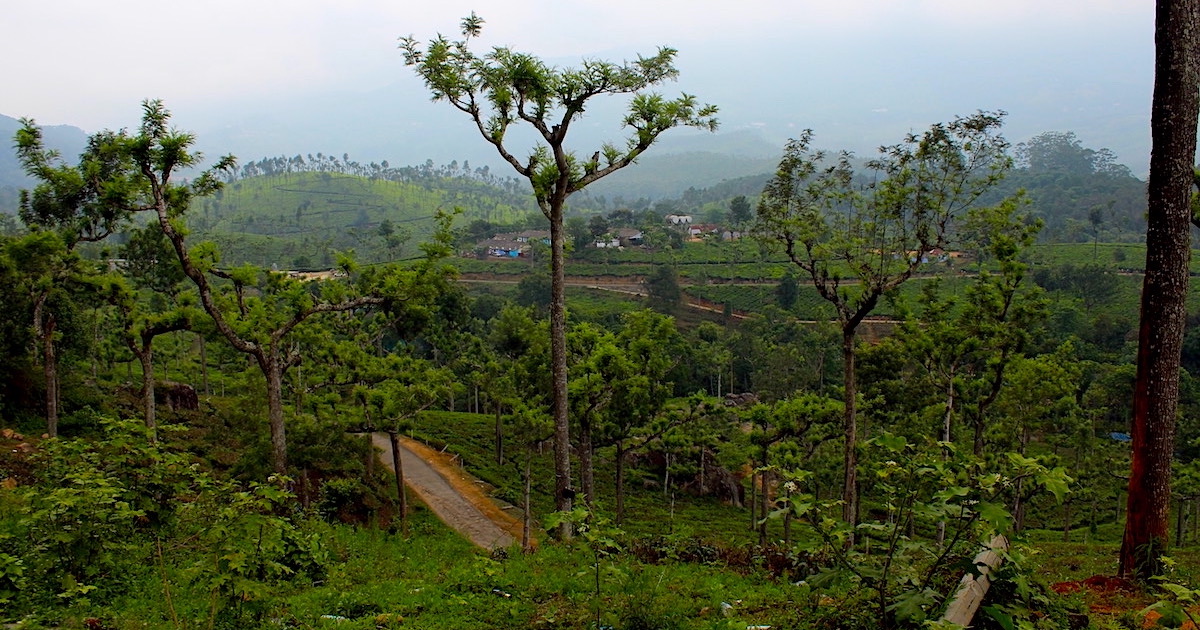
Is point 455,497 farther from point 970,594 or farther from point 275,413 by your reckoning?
point 970,594

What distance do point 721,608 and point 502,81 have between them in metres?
7.04

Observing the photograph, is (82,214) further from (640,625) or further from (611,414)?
(640,625)

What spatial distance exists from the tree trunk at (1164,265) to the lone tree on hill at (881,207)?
538 centimetres

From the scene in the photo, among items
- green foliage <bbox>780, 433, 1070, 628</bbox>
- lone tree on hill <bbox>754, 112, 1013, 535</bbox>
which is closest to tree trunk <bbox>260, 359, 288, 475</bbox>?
lone tree on hill <bbox>754, 112, 1013, 535</bbox>

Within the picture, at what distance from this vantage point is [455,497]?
832 inches

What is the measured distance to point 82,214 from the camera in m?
13.3

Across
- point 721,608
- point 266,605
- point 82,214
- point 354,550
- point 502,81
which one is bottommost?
point 354,550

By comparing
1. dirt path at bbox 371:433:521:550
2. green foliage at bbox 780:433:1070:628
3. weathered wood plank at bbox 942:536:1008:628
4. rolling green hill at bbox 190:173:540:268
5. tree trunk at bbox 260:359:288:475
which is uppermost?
rolling green hill at bbox 190:173:540:268

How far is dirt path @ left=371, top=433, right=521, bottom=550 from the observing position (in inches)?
716

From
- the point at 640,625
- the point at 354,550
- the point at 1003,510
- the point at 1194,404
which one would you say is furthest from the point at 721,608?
the point at 1194,404

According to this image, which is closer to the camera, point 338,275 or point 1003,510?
point 1003,510

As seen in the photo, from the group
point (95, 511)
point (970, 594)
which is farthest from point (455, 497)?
point (970, 594)

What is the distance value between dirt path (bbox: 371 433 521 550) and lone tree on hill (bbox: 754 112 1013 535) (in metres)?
8.93

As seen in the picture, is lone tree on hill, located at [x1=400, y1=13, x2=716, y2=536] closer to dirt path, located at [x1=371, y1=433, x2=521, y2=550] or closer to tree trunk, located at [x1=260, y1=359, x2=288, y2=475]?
tree trunk, located at [x1=260, y1=359, x2=288, y2=475]
